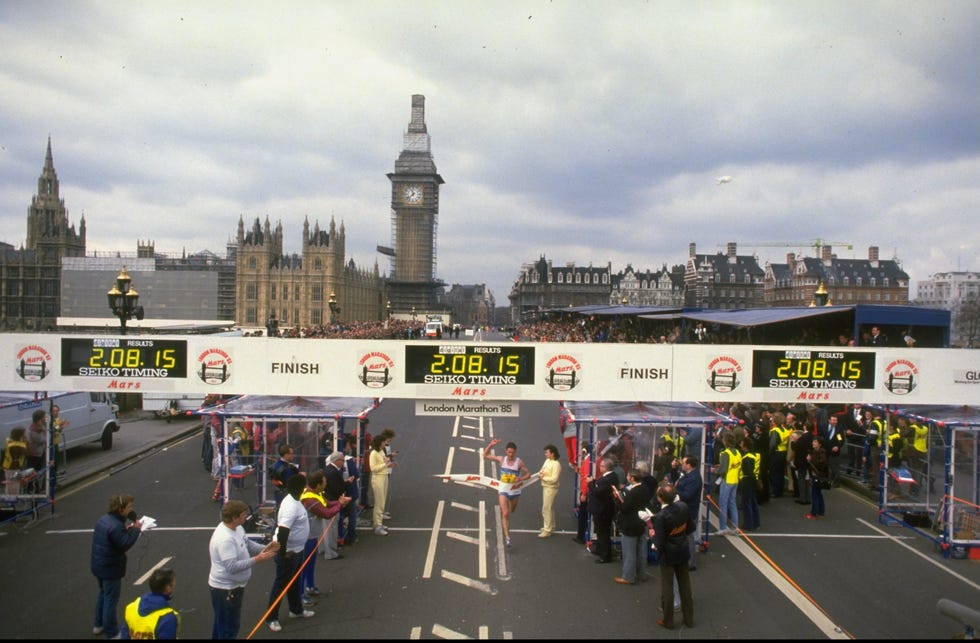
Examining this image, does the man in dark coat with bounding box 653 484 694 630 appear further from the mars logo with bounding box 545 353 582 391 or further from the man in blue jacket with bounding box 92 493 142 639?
the man in blue jacket with bounding box 92 493 142 639

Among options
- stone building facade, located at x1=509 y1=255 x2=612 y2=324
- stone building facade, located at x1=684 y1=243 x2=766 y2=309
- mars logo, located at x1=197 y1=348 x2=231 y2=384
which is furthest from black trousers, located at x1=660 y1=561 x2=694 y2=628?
stone building facade, located at x1=509 y1=255 x2=612 y2=324

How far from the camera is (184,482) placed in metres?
14.2

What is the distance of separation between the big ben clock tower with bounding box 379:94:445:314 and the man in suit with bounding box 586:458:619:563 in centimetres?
13864

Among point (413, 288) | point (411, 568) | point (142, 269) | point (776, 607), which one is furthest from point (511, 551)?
point (413, 288)

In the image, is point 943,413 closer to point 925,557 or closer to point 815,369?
point 815,369

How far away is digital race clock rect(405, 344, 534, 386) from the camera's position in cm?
1087

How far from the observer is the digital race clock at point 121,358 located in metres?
11.0

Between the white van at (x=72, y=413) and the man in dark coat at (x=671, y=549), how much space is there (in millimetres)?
10783

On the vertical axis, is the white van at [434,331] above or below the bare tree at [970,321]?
below

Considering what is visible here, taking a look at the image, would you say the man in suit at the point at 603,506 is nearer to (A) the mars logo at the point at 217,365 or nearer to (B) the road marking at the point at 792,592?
(B) the road marking at the point at 792,592

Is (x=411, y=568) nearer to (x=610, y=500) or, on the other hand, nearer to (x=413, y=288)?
(x=610, y=500)

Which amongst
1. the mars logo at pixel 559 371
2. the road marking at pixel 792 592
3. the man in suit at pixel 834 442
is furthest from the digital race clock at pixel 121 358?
the man in suit at pixel 834 442

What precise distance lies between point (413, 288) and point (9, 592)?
476ft

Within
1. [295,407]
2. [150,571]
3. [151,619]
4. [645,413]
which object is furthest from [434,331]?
[151,619]
